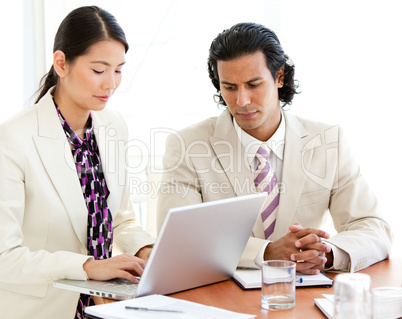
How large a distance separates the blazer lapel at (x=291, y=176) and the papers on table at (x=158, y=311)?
834 mm

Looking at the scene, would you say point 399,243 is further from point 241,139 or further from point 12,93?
point 12,93

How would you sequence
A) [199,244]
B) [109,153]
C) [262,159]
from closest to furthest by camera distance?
1. [199,244]
2. [109,153]
3. [262,159]

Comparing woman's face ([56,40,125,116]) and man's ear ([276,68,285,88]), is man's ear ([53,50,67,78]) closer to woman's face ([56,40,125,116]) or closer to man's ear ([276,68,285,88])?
woman's face ([56,40,125,116])

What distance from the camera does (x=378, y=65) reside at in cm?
388

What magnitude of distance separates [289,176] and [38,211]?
0.95 meters

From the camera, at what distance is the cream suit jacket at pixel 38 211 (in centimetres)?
173

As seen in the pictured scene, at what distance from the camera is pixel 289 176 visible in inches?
87.3

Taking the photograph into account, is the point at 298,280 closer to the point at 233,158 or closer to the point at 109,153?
the point at 233,158

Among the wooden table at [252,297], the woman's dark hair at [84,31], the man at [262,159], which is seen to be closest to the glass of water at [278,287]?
the wooden table at [252,297]

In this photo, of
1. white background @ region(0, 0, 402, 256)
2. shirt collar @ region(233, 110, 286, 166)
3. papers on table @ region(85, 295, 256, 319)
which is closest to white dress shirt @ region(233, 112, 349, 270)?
shirt collar @ region(233, 110, 286, 166)

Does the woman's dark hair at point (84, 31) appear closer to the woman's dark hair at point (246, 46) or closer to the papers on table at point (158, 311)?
the woman's dark hair at point (246, 46)

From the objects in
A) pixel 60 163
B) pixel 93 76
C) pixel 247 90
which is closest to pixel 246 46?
pixel 247 90

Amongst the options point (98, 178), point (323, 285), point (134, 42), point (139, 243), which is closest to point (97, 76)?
point (98, 178)

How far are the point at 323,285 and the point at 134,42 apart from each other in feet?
9.15
